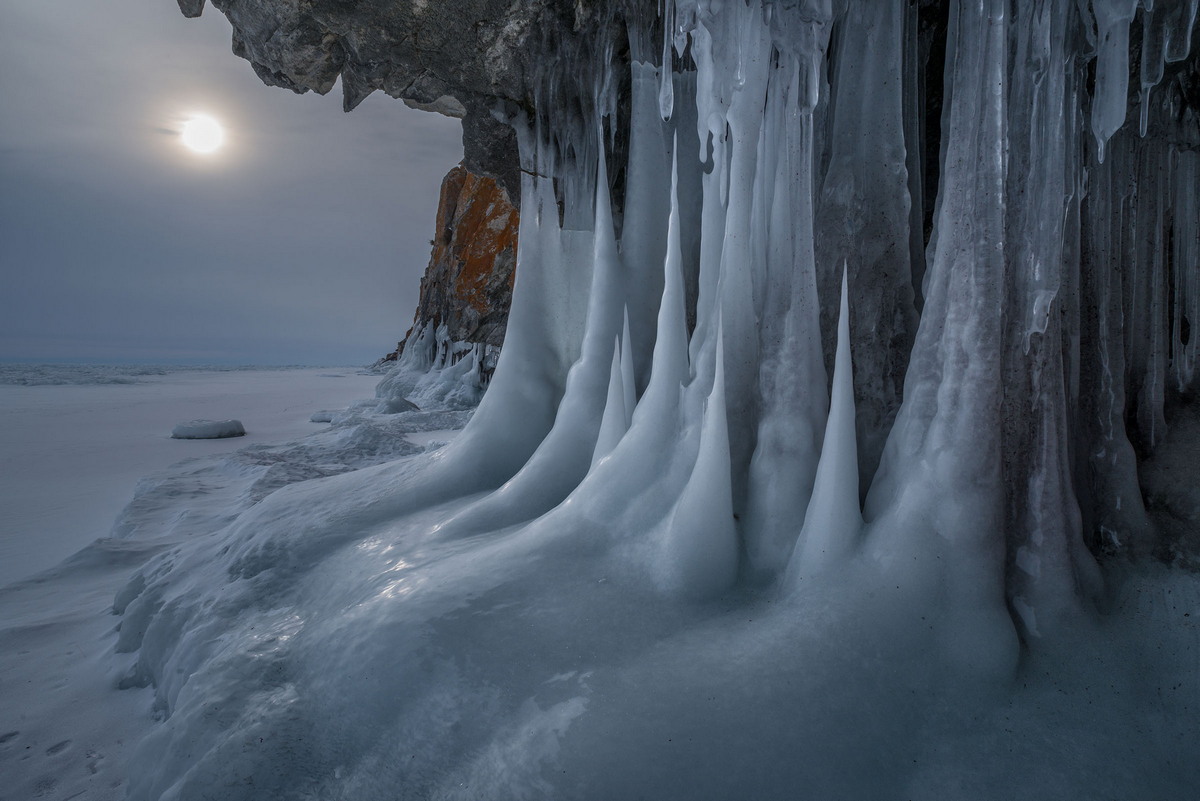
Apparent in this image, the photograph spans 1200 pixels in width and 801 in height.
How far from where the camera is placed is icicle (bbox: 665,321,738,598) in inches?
75.4

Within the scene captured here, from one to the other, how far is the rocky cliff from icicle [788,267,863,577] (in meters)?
11.1

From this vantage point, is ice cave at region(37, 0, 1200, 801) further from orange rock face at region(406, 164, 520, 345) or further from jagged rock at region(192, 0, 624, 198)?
orange rock face at region(406, 164, 520, 345)

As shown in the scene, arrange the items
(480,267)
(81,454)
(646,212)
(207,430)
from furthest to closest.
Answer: (480,267)
(207,430)
(81,454)
(646,212)

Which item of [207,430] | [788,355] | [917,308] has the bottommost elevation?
[207,430]

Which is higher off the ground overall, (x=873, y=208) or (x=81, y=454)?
(x=873, y=208)

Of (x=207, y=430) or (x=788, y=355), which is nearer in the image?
(x=788, y=355)

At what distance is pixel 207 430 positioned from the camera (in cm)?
981

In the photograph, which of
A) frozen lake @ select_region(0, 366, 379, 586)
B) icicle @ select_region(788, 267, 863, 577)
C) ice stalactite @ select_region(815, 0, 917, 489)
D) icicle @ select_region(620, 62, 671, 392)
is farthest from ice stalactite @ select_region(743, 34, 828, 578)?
frozen lake @ select_region(0, 366, 379, 586)

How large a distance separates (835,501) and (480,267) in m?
13.5

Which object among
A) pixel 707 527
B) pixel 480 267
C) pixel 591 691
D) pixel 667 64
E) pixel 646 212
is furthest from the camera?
pixel 480 267

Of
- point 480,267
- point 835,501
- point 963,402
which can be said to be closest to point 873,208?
point 963,402

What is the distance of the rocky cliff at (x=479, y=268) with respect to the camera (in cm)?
1359

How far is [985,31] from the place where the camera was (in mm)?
1878

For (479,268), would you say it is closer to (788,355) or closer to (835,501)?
(788,355)
